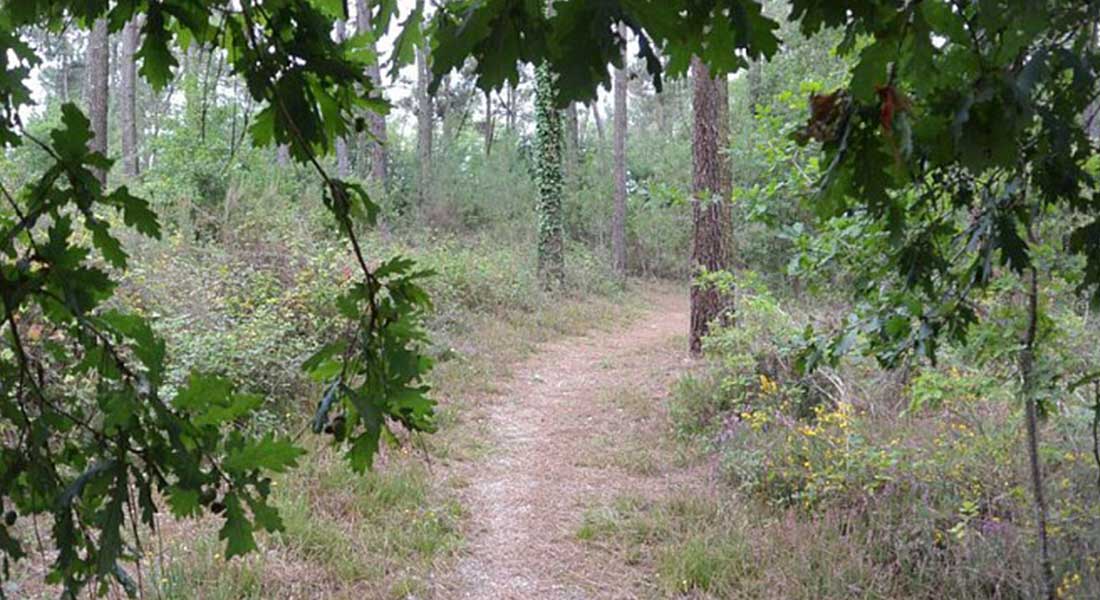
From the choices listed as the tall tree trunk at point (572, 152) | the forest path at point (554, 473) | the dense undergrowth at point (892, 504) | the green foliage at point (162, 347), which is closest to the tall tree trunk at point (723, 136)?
the forest path at point (554, 473)

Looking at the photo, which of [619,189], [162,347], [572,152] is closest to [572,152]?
[572,152]

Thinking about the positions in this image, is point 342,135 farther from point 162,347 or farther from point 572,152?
point 572,152

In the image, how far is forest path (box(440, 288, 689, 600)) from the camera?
4.68 meters

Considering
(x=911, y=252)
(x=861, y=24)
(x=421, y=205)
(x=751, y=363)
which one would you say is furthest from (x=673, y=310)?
(x=861, y=24)

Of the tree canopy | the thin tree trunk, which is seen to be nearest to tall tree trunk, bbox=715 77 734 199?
the thin tree trunk

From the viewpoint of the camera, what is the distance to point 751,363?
6898 mm

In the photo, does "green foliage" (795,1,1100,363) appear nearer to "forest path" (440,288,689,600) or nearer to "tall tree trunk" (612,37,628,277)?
"forest path" (440,288,689,600)

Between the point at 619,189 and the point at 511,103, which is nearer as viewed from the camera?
the point at 511,103

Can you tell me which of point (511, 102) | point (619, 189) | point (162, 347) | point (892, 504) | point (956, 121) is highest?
point (619, 189)

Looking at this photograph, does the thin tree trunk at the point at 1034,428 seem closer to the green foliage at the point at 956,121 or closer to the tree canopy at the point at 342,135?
the green foliage at the point at 956,121

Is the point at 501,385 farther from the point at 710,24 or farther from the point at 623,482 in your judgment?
the point at 710,24

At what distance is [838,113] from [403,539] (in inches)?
166

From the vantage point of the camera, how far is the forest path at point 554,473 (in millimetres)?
4680

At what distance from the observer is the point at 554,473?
21.0 feet
